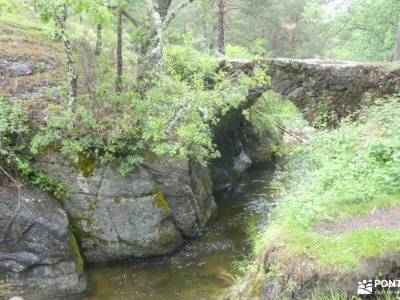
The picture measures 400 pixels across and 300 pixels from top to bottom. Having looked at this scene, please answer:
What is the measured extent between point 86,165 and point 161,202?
1969 mm

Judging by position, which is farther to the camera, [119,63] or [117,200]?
[119,63]

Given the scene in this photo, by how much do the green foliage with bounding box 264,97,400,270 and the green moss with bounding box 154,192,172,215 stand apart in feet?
10.3

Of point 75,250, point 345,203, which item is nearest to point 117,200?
point 75,250

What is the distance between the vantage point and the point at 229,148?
54.6 feet

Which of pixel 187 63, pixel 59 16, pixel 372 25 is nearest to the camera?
pixel 59 16

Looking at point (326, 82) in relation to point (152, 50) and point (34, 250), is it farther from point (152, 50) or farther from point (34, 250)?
point (34, 250)

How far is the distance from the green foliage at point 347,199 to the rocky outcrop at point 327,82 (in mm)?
2762

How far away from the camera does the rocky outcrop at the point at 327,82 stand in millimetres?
10672

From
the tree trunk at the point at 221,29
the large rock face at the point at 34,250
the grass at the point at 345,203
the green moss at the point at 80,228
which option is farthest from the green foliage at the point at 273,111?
the large rock face at the point at 34,250

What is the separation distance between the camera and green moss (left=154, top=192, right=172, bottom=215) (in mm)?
9508

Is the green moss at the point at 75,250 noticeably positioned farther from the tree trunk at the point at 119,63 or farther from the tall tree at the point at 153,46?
the tall tree at the point at 153,46

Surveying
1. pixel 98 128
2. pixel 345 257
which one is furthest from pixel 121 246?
pixel 345 257

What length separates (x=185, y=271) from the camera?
29.9ft

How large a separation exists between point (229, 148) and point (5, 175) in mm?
9734
